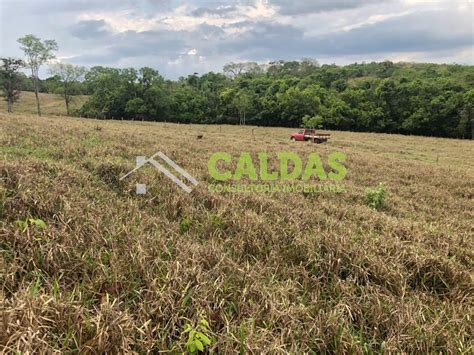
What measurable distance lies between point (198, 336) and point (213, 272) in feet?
3.47

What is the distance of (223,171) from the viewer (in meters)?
9.93

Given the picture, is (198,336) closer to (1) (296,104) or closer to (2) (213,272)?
(2) (213,272)

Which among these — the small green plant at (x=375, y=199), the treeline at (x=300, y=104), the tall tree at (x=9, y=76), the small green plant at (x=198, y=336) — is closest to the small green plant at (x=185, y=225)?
the small green plant at (x=198, y=336)

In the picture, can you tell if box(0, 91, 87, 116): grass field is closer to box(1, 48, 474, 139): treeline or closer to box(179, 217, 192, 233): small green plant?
box(1, 48, 474, 139): treeline

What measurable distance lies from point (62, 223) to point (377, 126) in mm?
53097

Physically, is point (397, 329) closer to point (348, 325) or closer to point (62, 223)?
point (348, 325)

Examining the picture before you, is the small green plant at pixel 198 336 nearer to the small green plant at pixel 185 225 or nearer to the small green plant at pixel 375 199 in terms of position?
the small green plant at pixel 185 225

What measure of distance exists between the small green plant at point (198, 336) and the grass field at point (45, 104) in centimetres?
5825

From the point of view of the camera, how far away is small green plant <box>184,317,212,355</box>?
258 centimetres

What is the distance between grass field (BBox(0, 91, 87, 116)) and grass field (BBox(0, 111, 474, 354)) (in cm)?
5522

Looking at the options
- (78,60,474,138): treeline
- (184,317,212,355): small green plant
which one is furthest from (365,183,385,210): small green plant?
(78,60,474,138): treeline

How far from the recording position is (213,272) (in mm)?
3691

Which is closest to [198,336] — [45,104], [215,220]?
[215,220]

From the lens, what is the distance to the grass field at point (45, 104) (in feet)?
185
